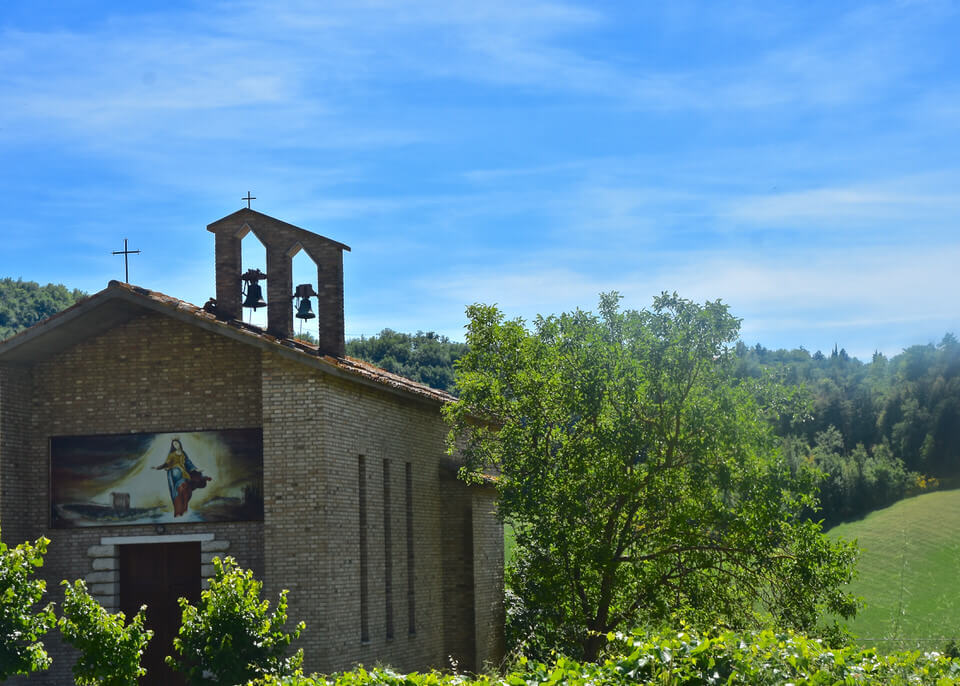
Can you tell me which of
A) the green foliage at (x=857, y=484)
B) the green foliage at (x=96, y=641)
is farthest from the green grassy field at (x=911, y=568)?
the green foliage at (x=96, y=641)

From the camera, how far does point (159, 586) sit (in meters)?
17.2

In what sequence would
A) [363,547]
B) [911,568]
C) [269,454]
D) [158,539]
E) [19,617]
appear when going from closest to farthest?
[19,617]
[269,454]
[158,539]
[363,547]
[911,568]

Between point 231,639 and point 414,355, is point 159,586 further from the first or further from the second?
point 414,355

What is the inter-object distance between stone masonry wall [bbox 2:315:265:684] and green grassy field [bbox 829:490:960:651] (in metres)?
37.5

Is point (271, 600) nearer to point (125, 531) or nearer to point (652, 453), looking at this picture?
point (125, 531)

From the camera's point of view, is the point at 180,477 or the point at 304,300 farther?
the point at 304,300

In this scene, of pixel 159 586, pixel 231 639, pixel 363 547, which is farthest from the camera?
pixel 363 547

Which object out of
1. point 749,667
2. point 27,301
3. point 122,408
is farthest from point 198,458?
point 27,301

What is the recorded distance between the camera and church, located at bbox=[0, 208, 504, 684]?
16.3 metres

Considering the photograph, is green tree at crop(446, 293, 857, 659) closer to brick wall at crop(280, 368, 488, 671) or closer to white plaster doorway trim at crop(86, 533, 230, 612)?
brick wall at crop(280, 368, 488, 671)

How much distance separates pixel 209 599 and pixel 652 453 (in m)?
9.26

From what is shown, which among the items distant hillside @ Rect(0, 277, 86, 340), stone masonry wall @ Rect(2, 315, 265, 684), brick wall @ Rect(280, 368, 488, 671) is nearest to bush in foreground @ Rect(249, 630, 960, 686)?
brick wall @ Rect(280, 368, 488, 671)

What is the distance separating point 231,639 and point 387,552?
7108 mm

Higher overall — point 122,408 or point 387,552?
point 122,408
